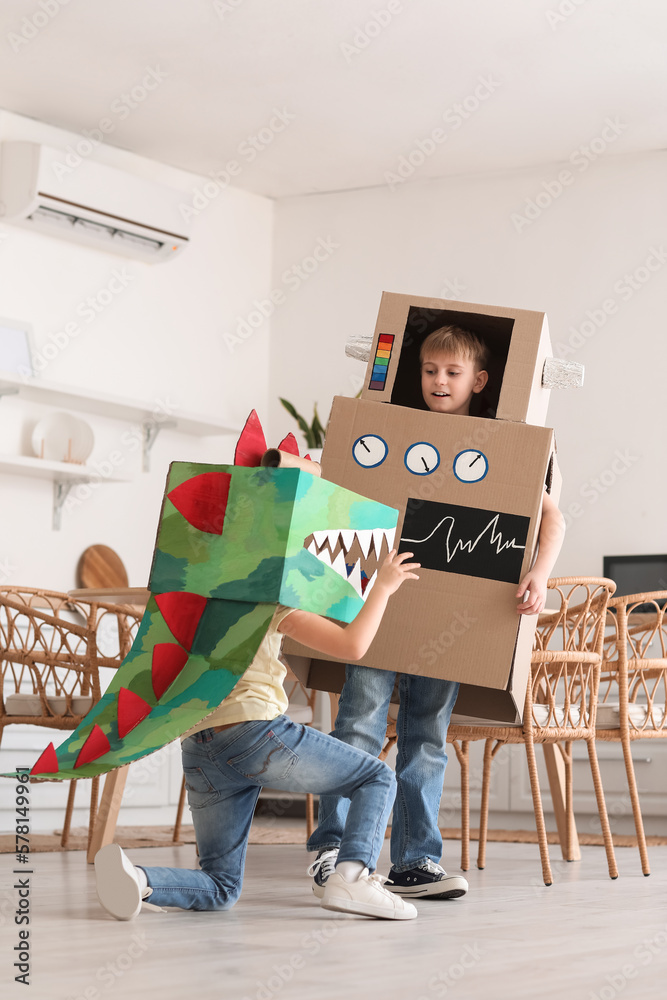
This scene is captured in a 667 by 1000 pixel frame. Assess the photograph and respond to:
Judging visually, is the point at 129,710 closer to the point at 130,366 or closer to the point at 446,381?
the point at 446,381

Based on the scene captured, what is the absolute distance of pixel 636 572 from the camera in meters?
4.30

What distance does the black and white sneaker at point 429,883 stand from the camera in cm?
207

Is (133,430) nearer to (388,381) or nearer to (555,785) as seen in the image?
(555,785)

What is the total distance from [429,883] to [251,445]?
34.9 inches

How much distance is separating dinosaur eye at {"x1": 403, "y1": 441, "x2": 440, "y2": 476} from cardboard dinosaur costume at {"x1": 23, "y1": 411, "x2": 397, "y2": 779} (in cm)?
30

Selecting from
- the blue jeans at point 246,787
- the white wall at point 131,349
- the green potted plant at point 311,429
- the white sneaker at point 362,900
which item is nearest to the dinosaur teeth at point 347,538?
the blue jeans at point 246,787

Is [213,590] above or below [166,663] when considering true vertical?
above

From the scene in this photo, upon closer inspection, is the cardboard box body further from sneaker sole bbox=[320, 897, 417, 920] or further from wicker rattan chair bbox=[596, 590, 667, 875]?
wicker rattan chair bbox=[596, 590, 667, 875]

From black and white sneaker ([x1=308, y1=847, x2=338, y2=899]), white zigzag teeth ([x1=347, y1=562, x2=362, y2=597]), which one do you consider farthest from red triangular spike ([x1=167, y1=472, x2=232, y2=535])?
black and white sneaker ([x1=308, y1=847, x2=338, y2=899])

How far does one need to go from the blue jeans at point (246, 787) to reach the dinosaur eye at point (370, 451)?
0.53 meters

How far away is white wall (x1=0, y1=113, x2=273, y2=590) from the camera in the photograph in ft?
14.4

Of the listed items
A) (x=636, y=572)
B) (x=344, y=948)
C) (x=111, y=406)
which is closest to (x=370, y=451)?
(x=344, y=948)

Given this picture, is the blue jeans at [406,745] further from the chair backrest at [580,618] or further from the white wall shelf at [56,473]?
the white wall shelf at [56,473]

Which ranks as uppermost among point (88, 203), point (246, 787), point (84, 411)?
point (88, 203)
